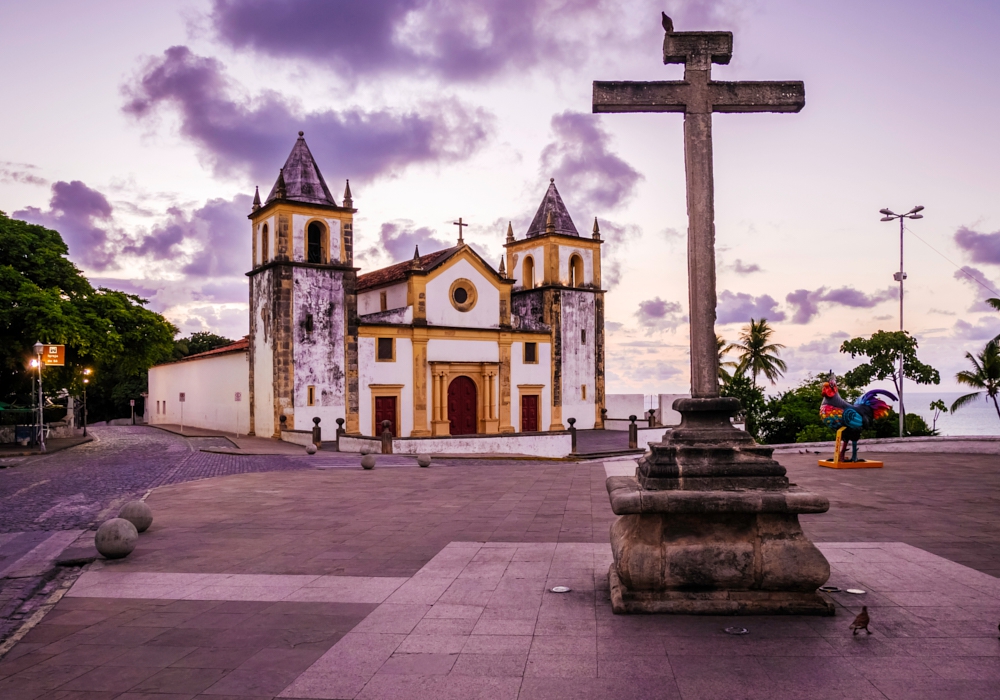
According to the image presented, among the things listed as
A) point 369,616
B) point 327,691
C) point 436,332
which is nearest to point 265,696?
point 327,691

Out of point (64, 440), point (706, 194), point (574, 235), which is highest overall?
point (574, 235)

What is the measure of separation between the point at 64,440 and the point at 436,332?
1607 cm

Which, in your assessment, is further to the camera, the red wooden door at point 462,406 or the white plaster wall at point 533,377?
the white plaster wall at point 533,377

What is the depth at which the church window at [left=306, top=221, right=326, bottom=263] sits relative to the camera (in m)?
31.9

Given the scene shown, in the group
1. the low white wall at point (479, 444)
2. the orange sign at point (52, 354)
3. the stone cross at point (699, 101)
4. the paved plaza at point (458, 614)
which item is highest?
the stone cross at point (699, 101)

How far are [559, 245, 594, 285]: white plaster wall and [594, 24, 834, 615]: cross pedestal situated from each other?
33.7 m

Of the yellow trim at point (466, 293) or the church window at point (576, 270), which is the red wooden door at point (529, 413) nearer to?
the yellow trim at point (466, 293)

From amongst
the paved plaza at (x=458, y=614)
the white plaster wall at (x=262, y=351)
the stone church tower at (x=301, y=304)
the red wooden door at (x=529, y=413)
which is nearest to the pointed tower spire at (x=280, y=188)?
the stone church tower at (x=301, y=304)

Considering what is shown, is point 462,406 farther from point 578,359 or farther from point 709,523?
point 709,523

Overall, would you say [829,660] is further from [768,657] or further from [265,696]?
[265,696]

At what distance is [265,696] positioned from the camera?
413 cm

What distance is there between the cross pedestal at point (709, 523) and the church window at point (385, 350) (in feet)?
Result: 90.3

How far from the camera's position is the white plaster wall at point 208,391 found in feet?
112

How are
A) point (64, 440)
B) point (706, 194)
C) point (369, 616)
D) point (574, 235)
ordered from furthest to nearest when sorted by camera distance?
point (574, 235), point (64, 440), point (706, 194), point (369, 616)
